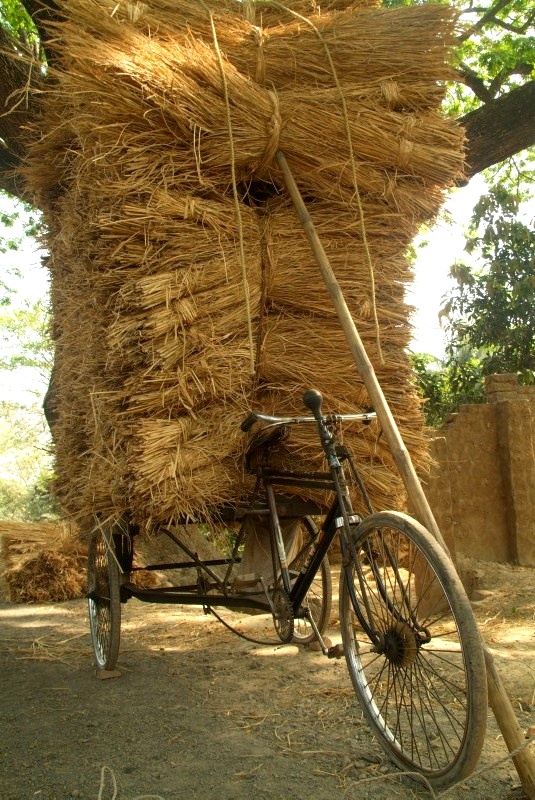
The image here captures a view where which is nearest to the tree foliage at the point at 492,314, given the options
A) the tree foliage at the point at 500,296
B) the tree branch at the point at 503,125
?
the tree foliage at the point at 500,296

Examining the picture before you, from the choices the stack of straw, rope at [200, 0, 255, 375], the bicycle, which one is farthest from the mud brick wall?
rope at [200, 0, 255, 375]

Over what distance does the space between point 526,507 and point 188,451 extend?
3.97 meters

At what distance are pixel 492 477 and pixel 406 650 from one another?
4.13 m

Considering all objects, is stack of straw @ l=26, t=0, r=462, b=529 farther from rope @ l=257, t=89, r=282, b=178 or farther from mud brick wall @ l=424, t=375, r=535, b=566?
mud brick wall @ l=424, t=375, r=535, b=566

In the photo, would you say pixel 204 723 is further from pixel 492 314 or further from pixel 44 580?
pixel 492 314

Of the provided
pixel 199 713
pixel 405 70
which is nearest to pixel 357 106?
pixel 405 70

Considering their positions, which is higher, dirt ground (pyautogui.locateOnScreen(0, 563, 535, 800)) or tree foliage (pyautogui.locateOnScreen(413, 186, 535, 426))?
tree foliage (pyautogui.locateOnScreen(413, 186, 535, 426))

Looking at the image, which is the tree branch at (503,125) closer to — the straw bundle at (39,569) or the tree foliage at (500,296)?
the tree foliage at (500,296)

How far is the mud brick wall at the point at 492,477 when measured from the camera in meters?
5.96

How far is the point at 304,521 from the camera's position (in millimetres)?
3732

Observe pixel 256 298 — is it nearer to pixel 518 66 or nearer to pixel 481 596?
pixel 481 596

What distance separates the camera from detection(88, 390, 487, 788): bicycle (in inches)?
79.0

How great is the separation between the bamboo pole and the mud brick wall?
10.7 ft

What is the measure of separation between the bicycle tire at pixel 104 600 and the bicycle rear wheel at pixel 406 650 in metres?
1.33
